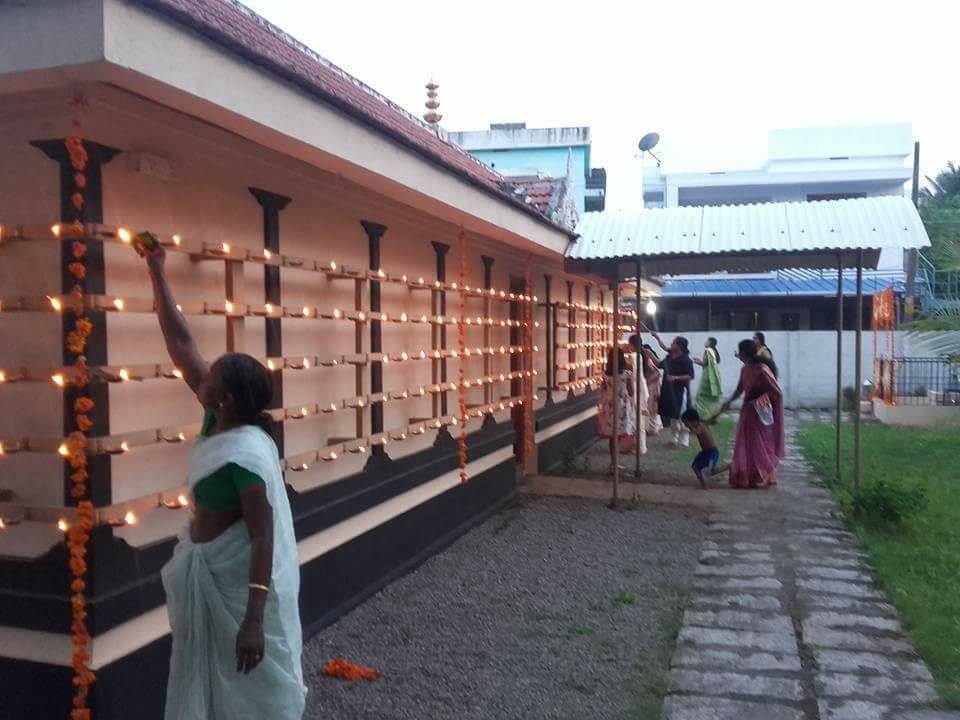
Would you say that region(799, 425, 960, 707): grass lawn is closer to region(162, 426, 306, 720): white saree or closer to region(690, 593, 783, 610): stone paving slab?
region(690, 593, 783, 610): stone paving slab

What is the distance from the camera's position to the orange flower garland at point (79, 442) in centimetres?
324

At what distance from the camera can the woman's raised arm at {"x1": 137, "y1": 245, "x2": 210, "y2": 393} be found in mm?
3180

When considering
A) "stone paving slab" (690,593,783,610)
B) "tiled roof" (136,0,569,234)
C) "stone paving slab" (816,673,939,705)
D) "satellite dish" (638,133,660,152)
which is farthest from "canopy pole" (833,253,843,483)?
"satellite dish" (638,133,660,152)

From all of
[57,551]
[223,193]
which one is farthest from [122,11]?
[57,551]

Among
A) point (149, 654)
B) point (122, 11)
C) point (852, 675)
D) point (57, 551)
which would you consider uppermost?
point (122, 11)

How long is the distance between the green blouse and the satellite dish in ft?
93.5

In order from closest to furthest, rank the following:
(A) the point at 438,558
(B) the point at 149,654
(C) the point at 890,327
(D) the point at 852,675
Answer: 1. (B) the point at 149,654
2. (D) the point at 852,675
3. (A) the point at 438,558
4. (C) the point at 890,327

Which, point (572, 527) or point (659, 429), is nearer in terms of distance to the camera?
point (572, 527)

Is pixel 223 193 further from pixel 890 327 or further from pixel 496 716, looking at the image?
pixel 890 327

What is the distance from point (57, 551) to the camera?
11.2 feet

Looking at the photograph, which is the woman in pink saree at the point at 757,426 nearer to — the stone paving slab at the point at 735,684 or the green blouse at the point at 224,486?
the stone paving slab at the point at 735,684

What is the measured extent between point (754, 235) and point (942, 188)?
3155 centimetres

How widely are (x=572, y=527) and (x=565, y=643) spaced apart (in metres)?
2.80

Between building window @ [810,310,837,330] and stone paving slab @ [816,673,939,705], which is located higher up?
building window @ [810,310,837,330]
